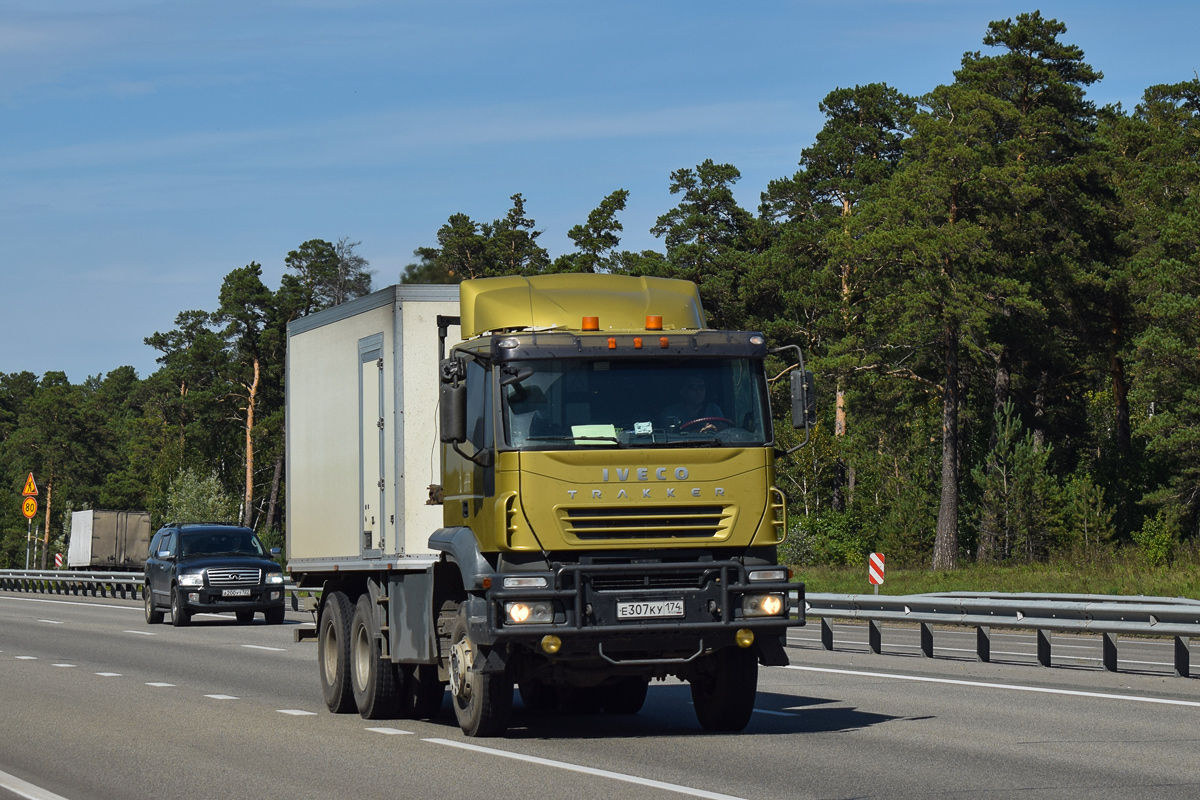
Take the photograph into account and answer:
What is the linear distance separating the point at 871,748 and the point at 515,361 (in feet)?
11.7

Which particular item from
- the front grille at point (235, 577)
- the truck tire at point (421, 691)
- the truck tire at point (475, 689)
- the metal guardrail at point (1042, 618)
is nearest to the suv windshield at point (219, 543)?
the front grille at point (235, 577)

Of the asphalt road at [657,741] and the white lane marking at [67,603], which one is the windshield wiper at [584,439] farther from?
the white lane marking at [67,603]

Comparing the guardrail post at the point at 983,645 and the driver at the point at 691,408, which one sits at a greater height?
the driver at the point at 691,408

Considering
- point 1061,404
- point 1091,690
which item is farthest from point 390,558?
point 1061,404

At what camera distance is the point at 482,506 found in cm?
1122

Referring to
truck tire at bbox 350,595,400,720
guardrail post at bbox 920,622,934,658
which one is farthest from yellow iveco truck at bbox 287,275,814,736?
guardrail post at bbox 920,622,934,658

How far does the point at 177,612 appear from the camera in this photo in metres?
30.7

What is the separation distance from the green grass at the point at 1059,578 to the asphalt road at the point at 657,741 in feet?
35.7

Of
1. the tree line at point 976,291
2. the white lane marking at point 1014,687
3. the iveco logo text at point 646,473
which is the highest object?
the tree line at point 976,291

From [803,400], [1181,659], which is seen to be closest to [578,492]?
[803,400]

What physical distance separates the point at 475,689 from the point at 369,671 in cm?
213

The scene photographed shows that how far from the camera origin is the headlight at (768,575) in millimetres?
11188

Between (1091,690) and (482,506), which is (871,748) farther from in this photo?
(1091,690)

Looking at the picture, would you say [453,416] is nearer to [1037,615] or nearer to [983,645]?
[983,645]
